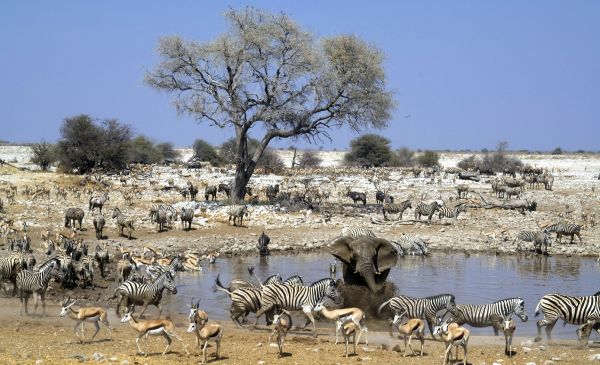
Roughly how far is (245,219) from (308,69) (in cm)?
846

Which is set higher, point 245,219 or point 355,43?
point 355,43

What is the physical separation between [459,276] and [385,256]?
511cm

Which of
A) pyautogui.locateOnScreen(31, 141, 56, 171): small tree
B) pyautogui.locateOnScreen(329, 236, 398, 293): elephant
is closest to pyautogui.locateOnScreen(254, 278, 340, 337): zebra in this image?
pyautogui.locateOnScreen(329, 236, 398, 293): elephant

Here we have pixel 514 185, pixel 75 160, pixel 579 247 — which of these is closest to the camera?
pixel 579 247

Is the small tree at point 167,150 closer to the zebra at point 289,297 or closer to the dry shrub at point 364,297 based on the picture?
the dry shrub at point 364,297

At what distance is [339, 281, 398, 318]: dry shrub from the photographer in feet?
51.7

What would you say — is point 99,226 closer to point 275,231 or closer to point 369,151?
point 275,231

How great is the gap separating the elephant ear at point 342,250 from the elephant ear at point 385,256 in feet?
2.00

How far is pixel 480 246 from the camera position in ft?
87.8

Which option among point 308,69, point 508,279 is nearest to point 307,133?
point 308,69

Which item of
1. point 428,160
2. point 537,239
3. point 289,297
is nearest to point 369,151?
point 428,160

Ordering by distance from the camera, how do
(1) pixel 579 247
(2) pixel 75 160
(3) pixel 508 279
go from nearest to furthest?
(3) pixel 508 279, (1) pixel 579 247, (2) pixel 75 160

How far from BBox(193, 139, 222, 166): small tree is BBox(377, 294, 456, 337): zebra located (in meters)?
49.5

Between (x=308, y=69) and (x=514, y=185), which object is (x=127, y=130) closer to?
(x=308, y=69)
